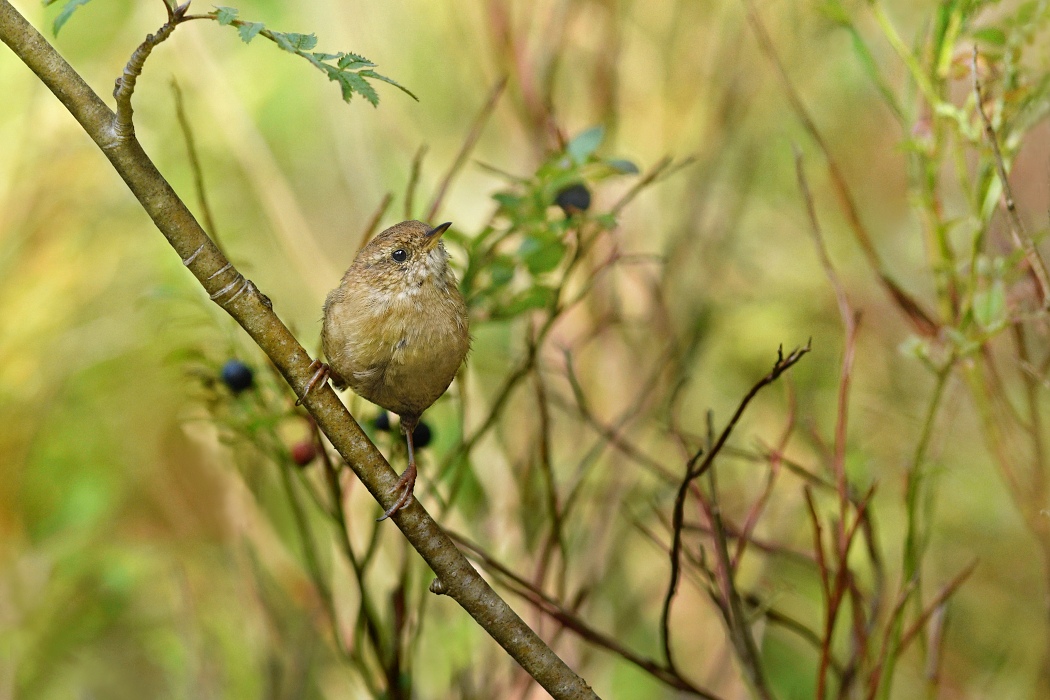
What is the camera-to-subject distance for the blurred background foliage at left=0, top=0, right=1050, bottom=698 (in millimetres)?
2592

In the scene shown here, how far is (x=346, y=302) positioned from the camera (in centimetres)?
143

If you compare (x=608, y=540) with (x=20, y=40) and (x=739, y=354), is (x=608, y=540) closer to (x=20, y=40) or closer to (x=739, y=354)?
(x=739, y=354)

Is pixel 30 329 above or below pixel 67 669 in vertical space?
above

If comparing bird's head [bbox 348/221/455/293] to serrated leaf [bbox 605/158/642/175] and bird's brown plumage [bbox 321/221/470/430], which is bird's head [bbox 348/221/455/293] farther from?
serrated leaf [bbox 605/158/642/175]

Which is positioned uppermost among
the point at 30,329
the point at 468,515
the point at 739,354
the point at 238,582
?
the point at 739,354

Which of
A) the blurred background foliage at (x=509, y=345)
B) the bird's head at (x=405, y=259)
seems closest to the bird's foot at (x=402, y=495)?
the bird's head at (x=405, y=259)

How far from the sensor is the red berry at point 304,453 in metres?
1.68

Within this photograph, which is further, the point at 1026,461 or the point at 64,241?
the point at 64,241

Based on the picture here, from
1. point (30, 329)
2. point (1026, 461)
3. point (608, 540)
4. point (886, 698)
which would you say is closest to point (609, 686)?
point (608, 540)

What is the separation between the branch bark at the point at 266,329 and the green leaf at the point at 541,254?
0.55m

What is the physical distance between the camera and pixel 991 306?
1.47 m

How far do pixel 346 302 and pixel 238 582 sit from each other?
65.5 inches

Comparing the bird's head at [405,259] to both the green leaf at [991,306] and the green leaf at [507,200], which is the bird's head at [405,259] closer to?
the green leaf at [507,200]

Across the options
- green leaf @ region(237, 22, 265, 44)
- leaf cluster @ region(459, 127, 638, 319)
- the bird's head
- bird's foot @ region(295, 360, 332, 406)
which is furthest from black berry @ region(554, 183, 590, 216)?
green leaf @ region(237, 22, 265, 44)
